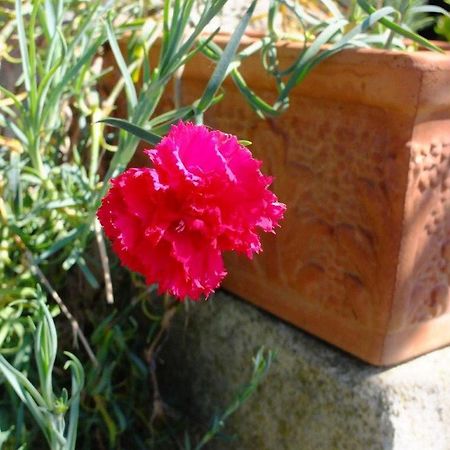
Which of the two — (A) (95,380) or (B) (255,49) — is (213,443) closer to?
(A) (95,380)

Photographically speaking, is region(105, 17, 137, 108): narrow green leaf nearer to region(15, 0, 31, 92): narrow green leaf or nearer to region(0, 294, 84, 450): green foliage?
region(15, 0, 31, 92): narrow green leaf

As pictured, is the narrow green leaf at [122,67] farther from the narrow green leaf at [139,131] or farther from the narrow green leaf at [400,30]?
the narrow green leaf at [400,30]

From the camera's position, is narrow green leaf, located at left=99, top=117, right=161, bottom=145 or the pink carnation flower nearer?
the pink carnation flower

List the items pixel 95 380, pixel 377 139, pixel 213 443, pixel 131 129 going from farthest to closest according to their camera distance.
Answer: pixel 213 443, pixel 95 380, pixel 377 139, pixel 131 129

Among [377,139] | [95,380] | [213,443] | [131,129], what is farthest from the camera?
[213,443]

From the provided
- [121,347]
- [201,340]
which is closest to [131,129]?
[121,347]

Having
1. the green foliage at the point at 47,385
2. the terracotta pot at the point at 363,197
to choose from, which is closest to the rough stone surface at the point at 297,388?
the terracotta pot at the point at 363,197

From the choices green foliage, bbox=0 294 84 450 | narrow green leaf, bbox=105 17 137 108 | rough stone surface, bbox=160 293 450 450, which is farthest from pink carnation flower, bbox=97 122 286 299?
rough stone surface, bbox=160 293 450 450

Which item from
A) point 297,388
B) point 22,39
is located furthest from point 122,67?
point 297,388
